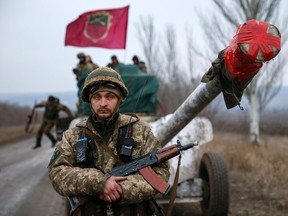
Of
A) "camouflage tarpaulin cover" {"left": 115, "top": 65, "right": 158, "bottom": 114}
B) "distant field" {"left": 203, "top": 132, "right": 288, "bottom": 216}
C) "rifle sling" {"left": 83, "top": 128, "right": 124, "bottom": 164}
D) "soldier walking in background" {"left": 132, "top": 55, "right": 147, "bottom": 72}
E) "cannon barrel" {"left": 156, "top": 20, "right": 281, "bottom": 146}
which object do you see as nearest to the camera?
"cannon barrel" {"left": 156, "top": 20, "right": 281, "bottom": 146}

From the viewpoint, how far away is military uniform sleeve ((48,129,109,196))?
7.58ft

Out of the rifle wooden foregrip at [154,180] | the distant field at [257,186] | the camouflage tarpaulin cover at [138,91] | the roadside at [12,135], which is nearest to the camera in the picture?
the rifle wooden foregrip at [154,180]

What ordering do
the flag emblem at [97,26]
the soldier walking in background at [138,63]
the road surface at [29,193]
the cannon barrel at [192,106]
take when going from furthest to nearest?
the soldier walking in background at [138,63], the flag emblem at [97,26], the road surface at [29,193], the cannon barrel at [192,106]

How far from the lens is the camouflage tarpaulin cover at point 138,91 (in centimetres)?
663

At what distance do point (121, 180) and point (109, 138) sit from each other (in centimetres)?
29

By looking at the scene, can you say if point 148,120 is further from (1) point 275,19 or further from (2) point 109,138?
(1) point 275,19

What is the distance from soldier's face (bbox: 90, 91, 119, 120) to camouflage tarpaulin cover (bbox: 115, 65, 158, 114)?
394 centimetres

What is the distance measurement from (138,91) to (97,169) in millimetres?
4337

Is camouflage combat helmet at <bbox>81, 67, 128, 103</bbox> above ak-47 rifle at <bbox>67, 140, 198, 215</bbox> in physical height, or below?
above

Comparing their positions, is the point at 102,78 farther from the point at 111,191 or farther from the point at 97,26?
the point at 97,26

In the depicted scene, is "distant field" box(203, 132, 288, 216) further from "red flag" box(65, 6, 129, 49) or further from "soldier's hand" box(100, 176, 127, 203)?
"soldier's hand" box(100, 176, 127, 203)

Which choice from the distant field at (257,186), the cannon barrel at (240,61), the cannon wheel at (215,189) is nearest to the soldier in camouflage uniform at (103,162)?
the cannon barrel at (240,61)

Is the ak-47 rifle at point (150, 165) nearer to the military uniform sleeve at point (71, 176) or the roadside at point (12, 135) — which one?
the military uniform sleeve at point (71, 176)

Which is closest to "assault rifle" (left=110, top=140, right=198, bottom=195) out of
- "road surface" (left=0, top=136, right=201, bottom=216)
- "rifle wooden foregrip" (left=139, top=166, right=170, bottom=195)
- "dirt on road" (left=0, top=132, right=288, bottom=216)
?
"rifle wooden foregrip" (left=139, top=166, right=170, bottom=195)
